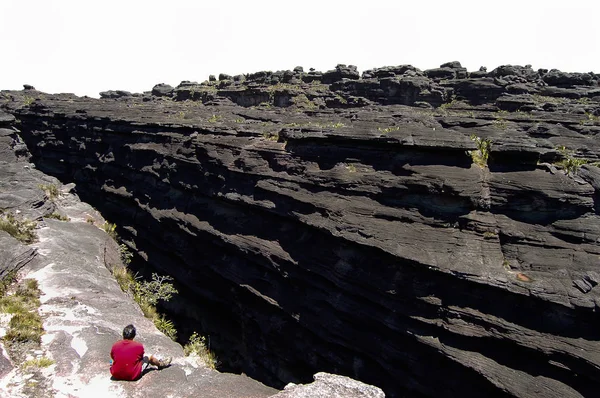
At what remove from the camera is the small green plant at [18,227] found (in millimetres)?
16000

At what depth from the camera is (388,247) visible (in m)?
12.4

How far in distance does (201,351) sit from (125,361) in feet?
23.2

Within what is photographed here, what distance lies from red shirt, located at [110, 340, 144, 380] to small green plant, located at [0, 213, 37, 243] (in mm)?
10325

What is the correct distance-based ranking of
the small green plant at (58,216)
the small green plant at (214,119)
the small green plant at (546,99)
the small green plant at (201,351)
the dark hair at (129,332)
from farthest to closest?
the small green plant at (546,99) → the small green plant at (214,119) → the small green plant at (58,216) → the small green plant at (201,351) → the dark hair at (129,332)

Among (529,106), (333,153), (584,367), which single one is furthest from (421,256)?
(529,106)

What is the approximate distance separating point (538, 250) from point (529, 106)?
25509mm

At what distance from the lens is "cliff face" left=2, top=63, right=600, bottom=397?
10.5 m

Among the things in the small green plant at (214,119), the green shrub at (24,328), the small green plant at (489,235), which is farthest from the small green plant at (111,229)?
the small green plant at (489,235)

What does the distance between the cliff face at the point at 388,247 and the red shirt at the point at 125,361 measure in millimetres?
6281

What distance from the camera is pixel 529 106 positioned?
31734 millimetres

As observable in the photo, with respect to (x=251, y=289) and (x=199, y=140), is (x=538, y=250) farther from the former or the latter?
(x=199, y=140)

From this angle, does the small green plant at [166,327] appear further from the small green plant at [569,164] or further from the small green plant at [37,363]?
the small green plant at [569,164]

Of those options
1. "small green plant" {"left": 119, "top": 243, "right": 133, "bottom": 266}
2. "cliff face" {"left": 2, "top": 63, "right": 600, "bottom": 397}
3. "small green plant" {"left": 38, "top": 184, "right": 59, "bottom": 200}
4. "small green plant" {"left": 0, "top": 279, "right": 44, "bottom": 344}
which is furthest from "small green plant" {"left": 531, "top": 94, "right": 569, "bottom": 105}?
"small green plant" {"left": 38, "top": 184, "right": 59, "bottom": 200}

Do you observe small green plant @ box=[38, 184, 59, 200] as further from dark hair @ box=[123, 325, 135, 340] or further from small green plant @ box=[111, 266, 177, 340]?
dark hair @ box=[123, 325, 135, 340]
